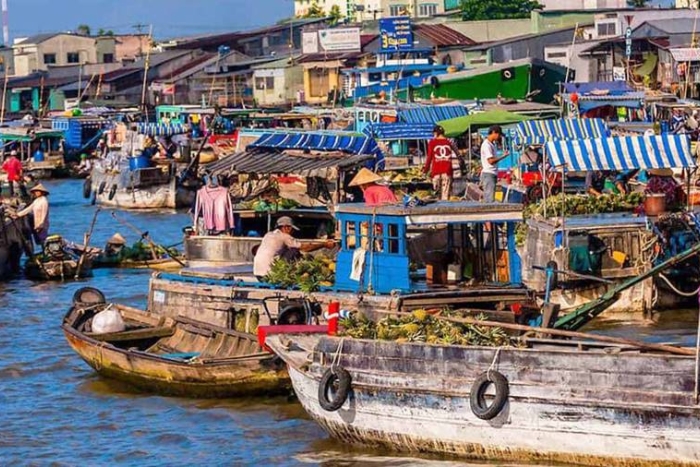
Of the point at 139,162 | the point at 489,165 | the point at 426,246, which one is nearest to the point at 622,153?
the point at 489,165

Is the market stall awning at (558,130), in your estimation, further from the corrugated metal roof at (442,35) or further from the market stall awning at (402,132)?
the corrugated metal roof at (442,35)

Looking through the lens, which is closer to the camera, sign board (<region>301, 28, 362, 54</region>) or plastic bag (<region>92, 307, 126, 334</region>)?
plastic bag (<region>92, 307, 126, 334</region>)

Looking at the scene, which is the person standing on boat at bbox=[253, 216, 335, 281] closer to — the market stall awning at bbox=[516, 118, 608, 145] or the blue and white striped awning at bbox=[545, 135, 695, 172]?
the blue and white striped awning at bbox=[545, 135, 695, 172]

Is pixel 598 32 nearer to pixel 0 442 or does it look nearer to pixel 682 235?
pixel 682 235

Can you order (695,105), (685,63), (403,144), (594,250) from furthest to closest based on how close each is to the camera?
(685,63), (403,144), (695,105), (594,250)

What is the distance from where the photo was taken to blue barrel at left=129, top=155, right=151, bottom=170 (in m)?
40.6

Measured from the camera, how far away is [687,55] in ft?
135

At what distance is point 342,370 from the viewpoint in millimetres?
13477

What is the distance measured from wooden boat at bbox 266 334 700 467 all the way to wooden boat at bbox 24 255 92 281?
42.2 ft

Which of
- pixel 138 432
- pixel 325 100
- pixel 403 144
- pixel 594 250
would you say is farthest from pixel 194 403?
pixel 325 100

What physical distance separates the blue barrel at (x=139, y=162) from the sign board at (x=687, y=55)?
14758 mm

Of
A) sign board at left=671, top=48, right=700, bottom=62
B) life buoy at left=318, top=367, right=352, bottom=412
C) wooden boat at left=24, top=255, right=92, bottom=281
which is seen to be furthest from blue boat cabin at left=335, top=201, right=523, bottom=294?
sign board at left=671, top=48, right=700, bottom=62

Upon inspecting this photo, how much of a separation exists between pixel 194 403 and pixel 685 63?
28.0m

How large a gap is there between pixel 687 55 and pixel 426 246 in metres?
26.4
